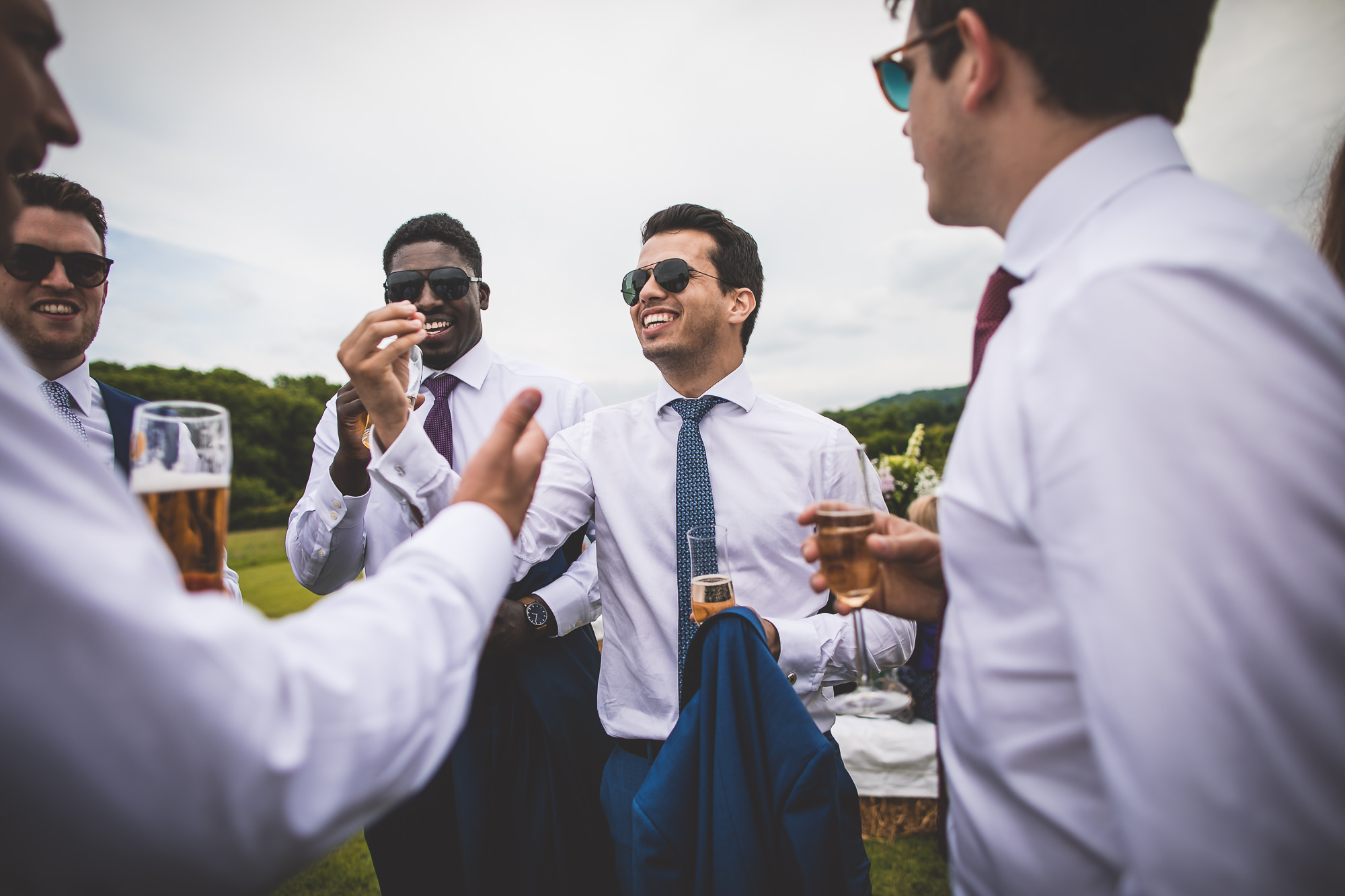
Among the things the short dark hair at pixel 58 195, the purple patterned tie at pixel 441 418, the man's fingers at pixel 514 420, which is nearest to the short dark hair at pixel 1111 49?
the man's fingers at pixel 514 420

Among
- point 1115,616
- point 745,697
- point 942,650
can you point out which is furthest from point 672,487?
point 1115,616

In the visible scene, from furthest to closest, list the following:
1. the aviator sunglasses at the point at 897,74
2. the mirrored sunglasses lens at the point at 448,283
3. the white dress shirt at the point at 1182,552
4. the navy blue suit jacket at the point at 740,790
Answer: the mirrored sunglasses lens at the point at 448,283, the navy blue suit jacket at the point at 740,790, the aviator sunglasses at the point at 897,74, the white dress shirt at the point at 1182,552

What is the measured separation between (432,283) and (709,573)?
8.11 feet

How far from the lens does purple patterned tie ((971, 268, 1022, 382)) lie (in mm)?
1671

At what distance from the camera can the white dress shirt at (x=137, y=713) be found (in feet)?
2.11

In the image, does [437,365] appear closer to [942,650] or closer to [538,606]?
[538,606]

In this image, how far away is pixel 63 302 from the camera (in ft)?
9.21

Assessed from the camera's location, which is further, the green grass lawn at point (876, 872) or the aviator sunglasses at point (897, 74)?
the green grass lawn at point (876, 872)

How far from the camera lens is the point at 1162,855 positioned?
784 millimetres

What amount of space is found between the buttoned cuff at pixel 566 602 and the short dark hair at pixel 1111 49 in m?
2.73

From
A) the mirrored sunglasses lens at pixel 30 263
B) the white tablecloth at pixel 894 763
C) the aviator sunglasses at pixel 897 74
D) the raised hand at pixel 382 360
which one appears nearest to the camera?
the aviator sunglasses at pixel 897 74

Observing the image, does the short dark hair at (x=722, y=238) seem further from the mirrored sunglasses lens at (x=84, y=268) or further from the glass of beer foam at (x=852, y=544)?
the mirrored sunglasses lens at (x=84, y=268)

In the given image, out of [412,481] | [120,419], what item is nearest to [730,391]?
[412,481]

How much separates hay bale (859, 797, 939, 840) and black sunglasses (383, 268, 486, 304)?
463 centimetres
